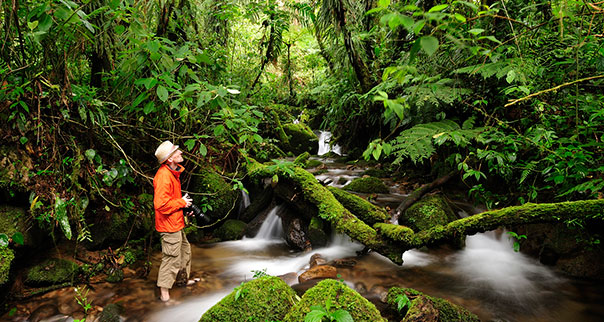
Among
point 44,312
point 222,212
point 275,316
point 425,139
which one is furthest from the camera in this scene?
point 222,212

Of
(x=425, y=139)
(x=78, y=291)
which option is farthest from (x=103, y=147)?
(x=425, y=139)

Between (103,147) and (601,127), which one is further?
(103,147)

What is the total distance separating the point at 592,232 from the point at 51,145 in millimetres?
6763

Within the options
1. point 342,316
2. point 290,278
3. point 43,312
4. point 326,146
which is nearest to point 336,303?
point 342,316

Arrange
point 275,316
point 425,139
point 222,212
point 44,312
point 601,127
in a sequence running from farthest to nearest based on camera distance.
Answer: point 222,212
point 425,139
point 601,127
point 44,312
point 275,316

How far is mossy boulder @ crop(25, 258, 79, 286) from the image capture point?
3.48 m

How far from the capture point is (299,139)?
37.5ft

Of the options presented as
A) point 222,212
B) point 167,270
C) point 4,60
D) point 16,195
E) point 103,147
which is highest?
point 4,60

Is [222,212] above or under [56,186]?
under

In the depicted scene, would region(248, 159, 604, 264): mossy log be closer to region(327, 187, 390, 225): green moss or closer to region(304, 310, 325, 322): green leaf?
region(327, 187, 390, 225): green moss

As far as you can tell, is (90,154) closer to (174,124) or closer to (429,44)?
(174,124)

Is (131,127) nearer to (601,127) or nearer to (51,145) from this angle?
(51,145)

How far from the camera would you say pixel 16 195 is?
353cm

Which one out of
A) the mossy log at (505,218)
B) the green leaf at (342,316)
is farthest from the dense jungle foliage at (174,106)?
the green leaf at (342,316)
